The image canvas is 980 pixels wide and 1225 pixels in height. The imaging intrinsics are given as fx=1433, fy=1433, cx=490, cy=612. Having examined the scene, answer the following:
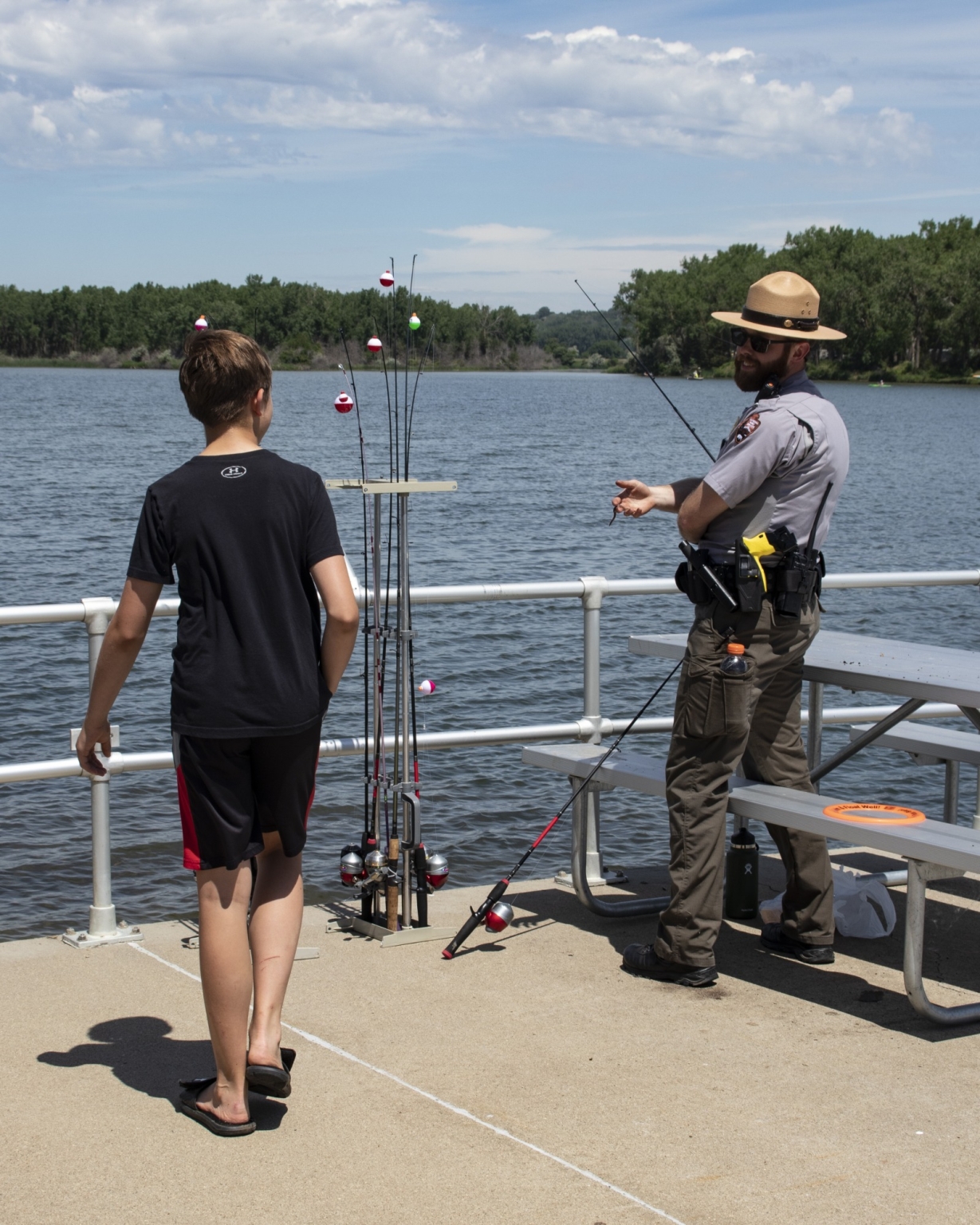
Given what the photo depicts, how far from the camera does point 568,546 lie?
2441 centimetres

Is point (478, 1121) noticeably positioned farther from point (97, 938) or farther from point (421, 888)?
point (97, 938)

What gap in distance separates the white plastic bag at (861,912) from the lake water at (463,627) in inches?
154

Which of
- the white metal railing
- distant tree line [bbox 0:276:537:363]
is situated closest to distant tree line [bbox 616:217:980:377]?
distant tree line [bbox 0:276:537:363]

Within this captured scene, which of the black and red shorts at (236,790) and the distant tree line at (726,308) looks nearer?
the black and red shorts at (236,790)

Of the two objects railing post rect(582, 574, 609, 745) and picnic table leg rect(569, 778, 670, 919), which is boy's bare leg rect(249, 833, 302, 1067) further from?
railing post rect(582, 574, 609, 745)

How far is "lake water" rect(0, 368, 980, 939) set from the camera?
9.52m

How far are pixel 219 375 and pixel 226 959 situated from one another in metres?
1.32

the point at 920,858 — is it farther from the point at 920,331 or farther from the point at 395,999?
the point at 920,331

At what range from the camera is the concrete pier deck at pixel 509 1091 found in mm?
3033

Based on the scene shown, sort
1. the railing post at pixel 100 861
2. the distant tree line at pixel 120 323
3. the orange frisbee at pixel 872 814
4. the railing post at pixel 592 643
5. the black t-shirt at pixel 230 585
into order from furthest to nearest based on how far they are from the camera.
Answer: the distant tree line at pixel 120 323, the railing post at pixel 592 643, the railing post at pixel 100 861, the orange frisbee at pixel 872 814, the black t-shirt at pixel 230 585

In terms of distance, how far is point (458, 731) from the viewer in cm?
554

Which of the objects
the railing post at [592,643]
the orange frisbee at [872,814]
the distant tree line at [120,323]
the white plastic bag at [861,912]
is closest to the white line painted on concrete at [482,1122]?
the orange frisbee at [872,814]

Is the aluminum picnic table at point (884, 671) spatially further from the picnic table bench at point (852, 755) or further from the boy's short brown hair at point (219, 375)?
the boy's short brown hair at point (219, 375)

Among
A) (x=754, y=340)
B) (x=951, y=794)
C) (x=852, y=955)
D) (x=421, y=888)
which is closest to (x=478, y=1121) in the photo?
(x=421, y=888)
